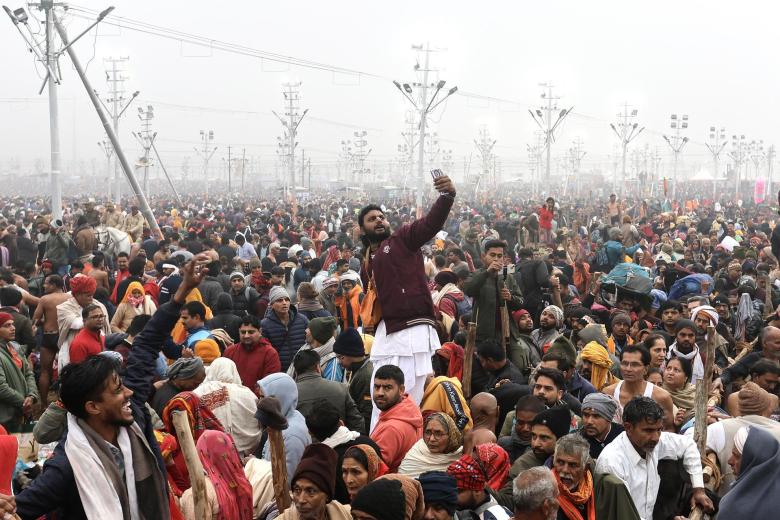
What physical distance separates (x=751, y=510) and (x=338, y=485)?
244 cm

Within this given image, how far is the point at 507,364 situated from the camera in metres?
7.32

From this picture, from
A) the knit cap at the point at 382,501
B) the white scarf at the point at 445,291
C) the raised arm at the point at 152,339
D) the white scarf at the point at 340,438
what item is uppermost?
the raised arm at the point at 152,339

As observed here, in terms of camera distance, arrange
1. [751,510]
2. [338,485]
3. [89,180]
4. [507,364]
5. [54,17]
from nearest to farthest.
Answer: [751,510] < [338,485] < [507,364] < [54,17] < [89,180]

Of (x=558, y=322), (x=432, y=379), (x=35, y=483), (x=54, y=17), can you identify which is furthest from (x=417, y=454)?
(x=54, y=17)

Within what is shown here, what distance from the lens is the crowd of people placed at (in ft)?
12.0

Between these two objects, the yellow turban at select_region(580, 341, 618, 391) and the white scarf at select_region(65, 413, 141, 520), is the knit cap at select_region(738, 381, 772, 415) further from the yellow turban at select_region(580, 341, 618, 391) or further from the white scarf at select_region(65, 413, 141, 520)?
the white scarf at select_region(65, 413, 141, 520)

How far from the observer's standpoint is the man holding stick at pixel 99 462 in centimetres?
340

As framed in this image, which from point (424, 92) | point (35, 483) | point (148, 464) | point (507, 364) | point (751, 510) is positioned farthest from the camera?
point (424, 92)

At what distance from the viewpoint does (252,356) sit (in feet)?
24.4

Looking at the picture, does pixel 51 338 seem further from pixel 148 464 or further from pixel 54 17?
pixel 54 17

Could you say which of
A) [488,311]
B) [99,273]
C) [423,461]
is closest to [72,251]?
[99,273]

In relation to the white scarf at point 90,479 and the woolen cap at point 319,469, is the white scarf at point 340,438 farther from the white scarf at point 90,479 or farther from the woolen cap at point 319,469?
the white scarf at point 90,479

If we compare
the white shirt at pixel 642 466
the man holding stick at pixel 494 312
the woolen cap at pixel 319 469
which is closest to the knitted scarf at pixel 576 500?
the white shirt at pixel 642 466

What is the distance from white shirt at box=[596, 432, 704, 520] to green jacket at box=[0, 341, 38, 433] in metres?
4.61
